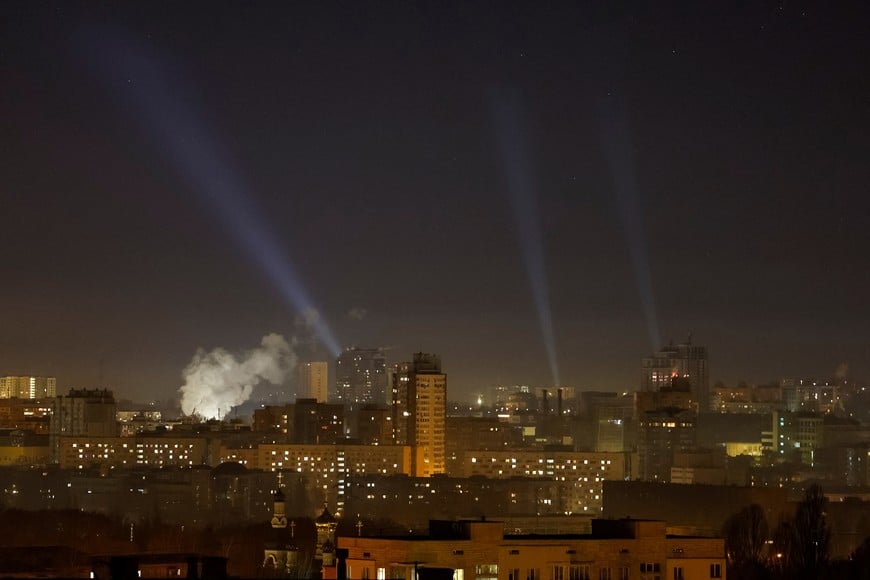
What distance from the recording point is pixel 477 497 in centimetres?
9188

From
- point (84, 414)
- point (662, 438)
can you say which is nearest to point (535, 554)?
point (662, 438)

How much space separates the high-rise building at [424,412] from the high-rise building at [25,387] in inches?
2221

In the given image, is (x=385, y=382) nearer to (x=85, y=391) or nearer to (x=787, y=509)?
(x=85, y=391)

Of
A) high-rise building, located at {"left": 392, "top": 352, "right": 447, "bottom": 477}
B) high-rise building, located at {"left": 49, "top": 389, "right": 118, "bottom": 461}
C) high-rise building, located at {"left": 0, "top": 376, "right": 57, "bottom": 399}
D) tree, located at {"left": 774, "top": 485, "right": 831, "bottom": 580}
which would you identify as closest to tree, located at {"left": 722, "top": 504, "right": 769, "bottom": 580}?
tree, located at {"left": 774, "top": 485, "right": 831, "bottom": 580}

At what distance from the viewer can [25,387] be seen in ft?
517

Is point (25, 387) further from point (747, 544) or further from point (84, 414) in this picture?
point (747, 544)

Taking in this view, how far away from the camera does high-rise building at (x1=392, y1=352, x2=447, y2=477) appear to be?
4134 inches

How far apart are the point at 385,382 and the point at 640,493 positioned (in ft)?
210

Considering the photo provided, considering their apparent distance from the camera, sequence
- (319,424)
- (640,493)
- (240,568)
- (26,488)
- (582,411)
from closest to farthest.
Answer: (240,568), (640,493), (26,488), (319,424), (582,411)

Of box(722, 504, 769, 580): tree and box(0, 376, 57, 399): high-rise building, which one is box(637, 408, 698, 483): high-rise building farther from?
box(0, 376, 57, 399): high-rise building

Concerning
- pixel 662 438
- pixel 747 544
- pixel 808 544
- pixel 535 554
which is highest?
pixel 662 438

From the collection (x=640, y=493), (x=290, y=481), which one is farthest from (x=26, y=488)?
(x=640, y=493)

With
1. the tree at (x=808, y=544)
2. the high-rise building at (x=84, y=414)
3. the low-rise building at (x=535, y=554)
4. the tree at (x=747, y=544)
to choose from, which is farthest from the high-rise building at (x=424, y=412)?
the low-rise building at (x=535, y=554)

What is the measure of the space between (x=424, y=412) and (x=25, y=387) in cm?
5986
